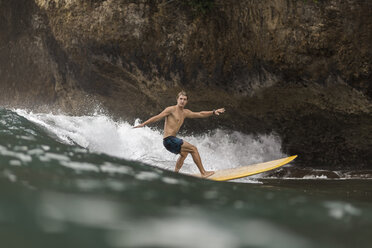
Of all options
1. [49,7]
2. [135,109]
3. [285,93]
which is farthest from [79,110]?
[285,93]

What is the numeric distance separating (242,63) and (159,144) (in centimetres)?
284

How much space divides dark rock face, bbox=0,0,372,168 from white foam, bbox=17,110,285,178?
0.92 feet

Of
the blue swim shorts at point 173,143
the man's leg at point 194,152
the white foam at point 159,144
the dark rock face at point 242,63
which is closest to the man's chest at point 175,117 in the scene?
the blue swim shorts at point 173,143

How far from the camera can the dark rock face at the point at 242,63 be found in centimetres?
803

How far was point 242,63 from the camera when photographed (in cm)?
896

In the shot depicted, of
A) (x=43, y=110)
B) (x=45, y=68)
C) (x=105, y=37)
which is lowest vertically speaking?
(x=43, y=110)

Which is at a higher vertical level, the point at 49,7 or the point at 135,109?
the point at 49,7

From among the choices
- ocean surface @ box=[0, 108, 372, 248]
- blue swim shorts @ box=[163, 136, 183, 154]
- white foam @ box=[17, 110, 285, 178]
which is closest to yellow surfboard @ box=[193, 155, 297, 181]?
blue swim shorts @ box=[163, 136, 183, 154]

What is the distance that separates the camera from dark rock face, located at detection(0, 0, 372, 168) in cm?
803

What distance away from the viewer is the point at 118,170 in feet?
12.9

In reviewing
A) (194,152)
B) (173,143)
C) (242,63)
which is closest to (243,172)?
(194,152)

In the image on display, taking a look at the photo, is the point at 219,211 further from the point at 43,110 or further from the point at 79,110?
the point at 43,110

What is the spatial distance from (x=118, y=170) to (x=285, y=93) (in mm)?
5599

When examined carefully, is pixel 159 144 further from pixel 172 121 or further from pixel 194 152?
pixel 194 152
